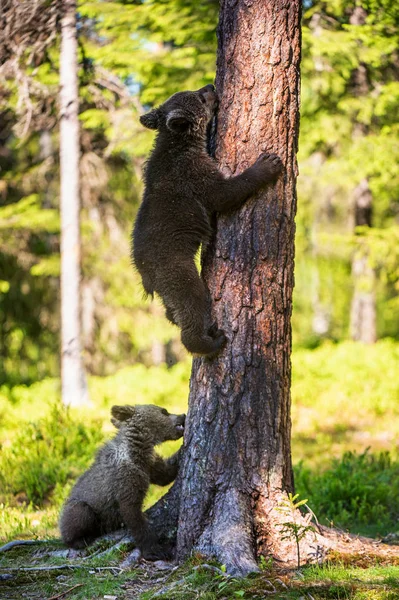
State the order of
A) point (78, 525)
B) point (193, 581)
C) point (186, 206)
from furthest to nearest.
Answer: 1. point (78, 525)
2. point (186, 206)
3. point (193, 581)

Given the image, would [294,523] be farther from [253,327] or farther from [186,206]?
[186,206]

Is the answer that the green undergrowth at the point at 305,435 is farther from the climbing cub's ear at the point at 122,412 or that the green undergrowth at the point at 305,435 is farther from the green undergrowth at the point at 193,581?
the climbing cub's ear at the point at 122,412

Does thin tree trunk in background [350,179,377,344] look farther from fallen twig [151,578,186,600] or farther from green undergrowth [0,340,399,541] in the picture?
fallen twig [151,578,186,600]

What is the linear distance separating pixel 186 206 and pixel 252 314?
1.07m

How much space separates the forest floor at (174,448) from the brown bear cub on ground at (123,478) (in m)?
0.23

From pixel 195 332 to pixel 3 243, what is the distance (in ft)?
37.4

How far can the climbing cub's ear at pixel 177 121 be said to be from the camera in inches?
221

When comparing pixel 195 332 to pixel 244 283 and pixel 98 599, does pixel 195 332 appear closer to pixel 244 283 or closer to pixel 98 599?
pixel 244 283

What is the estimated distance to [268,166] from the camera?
4961mm

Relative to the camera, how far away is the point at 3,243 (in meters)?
15.4

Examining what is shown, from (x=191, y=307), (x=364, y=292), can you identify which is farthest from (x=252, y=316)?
(x=364, y=292)

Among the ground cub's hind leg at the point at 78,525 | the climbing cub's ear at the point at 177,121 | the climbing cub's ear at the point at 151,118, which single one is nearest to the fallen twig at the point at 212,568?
the ground cub's hind leg at the point at 78,525

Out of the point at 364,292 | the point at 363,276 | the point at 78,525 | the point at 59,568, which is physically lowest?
the point at 59,568

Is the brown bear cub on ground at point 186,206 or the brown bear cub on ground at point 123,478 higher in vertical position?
the brown bear cub on ground at point 186,206
